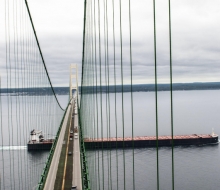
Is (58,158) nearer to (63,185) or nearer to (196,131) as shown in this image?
(63,185)

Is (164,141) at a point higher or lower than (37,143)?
higher

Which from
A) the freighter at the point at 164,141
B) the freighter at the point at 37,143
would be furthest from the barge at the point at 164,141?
the freighter at the point at 37,143

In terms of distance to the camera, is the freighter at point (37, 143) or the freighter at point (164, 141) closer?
the freighter at point (164, 141)

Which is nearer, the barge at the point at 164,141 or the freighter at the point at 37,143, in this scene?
the barge at the point at 164,141

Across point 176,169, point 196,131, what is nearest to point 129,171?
point 176,169

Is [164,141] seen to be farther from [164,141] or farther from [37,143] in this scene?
[37,143]

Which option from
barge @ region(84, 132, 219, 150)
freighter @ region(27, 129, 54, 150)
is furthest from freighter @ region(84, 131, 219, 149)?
freighter @ region(27, 129, 54, 150)

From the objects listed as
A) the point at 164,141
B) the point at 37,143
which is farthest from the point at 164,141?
the point at 37,143

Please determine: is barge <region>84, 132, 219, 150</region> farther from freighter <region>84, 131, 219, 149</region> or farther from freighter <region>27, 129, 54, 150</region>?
freighter <region>27, 129, 54, 150</region>

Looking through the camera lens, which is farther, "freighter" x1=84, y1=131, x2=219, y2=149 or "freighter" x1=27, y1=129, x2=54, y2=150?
"freighter" x1=27, y1=129, x2=54, y2=150

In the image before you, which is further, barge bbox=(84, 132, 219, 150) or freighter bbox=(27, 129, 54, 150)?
freighter bbox=(27, 129, 54, 150)

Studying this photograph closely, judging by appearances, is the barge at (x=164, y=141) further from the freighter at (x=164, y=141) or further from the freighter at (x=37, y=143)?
the freighter at (x=37, y=143)
